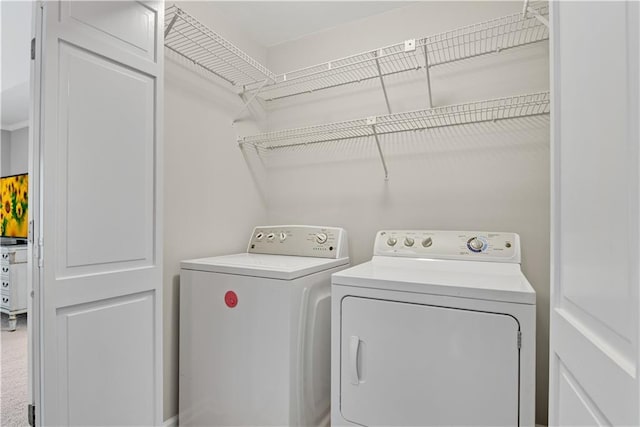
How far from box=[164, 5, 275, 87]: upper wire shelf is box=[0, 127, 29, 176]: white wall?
4.41m

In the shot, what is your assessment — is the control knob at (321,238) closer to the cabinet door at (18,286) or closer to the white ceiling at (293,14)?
the white ceiling at (293,14)

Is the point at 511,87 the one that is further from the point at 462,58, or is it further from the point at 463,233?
the point at 463,233

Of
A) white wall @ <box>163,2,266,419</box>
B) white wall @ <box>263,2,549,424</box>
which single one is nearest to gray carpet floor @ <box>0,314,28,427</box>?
white wall @ <box>163,2,266,419</box>

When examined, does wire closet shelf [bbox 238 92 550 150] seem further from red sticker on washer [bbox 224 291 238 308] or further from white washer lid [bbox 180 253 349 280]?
red sticker on washer [bbox 224 291 238 308]

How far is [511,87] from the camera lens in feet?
6.00

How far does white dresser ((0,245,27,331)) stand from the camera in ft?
11.6

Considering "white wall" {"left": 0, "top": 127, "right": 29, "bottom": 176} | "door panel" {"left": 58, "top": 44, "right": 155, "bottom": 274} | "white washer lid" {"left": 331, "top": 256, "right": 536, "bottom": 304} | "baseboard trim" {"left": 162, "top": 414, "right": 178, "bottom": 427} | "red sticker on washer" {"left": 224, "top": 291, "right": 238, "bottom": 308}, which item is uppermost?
"white wall" {"left": 0, "top": 127, "right": 29, "bottom": 176}

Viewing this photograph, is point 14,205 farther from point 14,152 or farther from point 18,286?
point 18,286

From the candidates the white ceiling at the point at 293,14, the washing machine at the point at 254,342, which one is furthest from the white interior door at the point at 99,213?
the white ceiling at the point at 293,14

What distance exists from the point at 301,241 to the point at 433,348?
3.57 ft

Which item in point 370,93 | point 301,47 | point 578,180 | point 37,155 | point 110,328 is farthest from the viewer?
point 301,47

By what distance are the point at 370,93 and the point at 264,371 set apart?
1781mm

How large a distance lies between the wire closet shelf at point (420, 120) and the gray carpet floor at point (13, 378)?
2.21 meters

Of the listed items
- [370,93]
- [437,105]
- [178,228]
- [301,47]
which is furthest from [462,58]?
[178,228]
